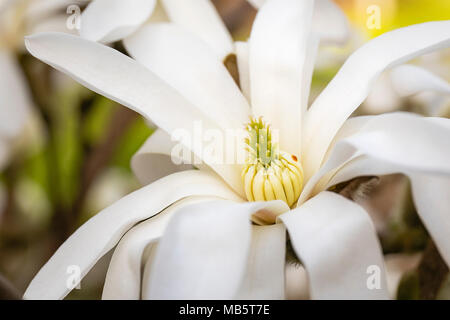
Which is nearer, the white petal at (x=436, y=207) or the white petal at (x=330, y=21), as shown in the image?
the white petal at (x=436, y=207)

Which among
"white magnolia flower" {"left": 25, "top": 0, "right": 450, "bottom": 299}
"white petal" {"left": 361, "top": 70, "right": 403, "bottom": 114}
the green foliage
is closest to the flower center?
"white magnolia flower" {"left": 25, "top": 0, "right": 450, "bottom": 299}

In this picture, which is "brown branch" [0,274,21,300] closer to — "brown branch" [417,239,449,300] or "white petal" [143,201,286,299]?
"white petal" [143,201,286,299]

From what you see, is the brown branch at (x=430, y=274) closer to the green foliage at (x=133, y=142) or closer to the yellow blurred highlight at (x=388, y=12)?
the yellow blurred highlight at (x=388, y=12)

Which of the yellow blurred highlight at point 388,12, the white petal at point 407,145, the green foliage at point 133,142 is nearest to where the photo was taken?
the white petal at point 407,145

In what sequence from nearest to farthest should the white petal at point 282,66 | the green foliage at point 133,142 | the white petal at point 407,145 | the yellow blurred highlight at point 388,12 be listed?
the white petal at point 407,145
the white petal at point 282,66
the yellow blurred highlight at point 388,12
the green foliage at point 133,142

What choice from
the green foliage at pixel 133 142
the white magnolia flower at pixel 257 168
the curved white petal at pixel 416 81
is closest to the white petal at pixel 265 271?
the white magnolia flower at pixel 257 168
